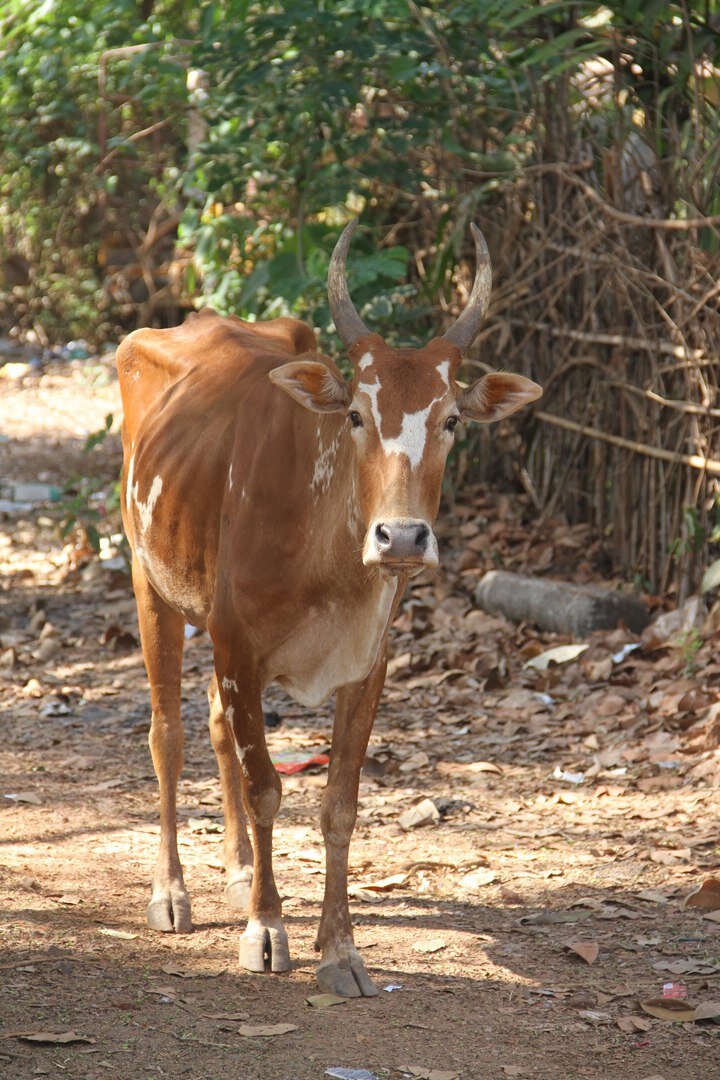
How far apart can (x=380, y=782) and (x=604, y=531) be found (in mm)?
2614

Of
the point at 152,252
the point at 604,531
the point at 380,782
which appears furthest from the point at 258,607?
the point at 152,252

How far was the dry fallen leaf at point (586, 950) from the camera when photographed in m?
3.77

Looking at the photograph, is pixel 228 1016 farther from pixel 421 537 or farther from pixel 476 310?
pixel 476 310

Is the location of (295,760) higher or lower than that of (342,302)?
lower

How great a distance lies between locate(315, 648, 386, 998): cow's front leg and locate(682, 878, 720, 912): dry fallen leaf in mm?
1092

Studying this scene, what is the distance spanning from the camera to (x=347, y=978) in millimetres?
3537

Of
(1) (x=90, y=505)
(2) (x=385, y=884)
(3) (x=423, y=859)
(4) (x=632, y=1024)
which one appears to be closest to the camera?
(4) (x=632, y=1024)

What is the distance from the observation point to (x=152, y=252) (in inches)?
558

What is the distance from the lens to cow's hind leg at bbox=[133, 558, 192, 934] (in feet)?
13.5

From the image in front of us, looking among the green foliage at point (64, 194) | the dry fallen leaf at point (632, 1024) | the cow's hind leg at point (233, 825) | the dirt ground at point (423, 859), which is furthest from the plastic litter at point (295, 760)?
the green foliage at point (64, 194)

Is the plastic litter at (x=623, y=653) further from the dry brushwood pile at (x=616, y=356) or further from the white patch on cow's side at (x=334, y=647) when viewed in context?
the white patch on cow's side at (x=334, y=647)

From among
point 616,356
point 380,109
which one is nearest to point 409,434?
point 616,356

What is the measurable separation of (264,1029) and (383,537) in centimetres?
121

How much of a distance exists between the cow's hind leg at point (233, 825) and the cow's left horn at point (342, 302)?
124 centimetres
